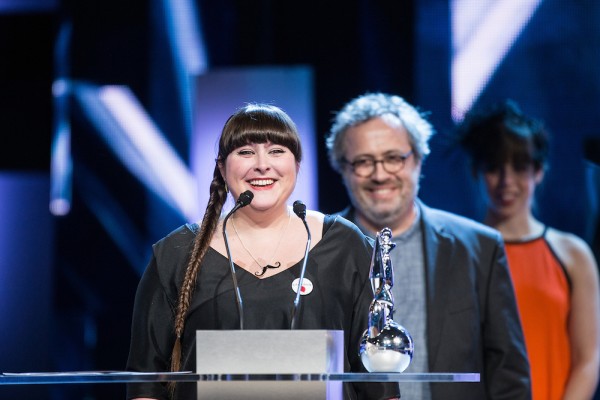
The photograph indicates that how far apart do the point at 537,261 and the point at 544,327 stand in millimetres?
292

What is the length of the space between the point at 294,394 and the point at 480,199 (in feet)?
8.35

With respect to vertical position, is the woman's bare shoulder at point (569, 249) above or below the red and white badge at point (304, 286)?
above

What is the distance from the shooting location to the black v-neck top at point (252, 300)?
274 centimetres

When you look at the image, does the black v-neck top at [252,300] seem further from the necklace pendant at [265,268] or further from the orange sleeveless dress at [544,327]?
the orange sleeveless dress at [544,327]

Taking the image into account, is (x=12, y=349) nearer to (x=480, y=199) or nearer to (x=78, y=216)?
(x=78, y=216)

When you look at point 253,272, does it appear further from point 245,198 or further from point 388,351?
point 388,351

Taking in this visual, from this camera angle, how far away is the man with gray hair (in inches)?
145

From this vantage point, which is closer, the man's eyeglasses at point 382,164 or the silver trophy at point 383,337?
the silver trophy at point 383,337

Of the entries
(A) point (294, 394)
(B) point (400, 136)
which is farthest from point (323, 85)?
(A) point (294, 394)

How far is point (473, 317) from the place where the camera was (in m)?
3.72

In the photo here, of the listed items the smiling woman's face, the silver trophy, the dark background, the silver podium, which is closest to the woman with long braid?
the smiling woman's face

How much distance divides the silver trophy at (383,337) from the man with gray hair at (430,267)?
111 centimetres

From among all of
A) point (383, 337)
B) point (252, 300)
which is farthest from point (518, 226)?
point (383, 337)

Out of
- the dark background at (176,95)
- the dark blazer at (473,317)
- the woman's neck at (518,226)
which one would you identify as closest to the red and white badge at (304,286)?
the dark blazer at (473,317)
